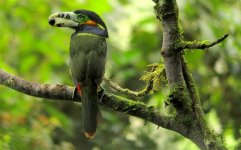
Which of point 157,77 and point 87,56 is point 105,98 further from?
point 87,56

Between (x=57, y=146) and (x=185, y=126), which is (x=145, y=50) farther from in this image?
(x=185, y=126)

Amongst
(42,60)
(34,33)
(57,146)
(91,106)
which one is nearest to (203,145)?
(91,106)

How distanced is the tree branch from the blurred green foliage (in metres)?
1.62

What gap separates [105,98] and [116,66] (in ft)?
9.09

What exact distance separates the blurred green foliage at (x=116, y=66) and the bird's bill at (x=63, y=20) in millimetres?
1273

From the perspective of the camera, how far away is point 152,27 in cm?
631

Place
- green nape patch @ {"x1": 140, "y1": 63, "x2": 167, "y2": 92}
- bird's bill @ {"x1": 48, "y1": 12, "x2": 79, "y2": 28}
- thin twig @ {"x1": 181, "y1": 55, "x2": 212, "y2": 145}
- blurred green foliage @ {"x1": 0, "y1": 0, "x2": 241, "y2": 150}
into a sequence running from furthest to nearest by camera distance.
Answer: blurred green foliage @ {"x1": 0, "y1": 0, "x2": 241, "y2": 150}
bird's bill @ {"x1": 48, "y1": 12, "x2": 79, "y2": 28}
green nape patch @ {"x1": 140, "y1": 63, "x2": 167, "y2": 92}
thin twig @ {"x1": 181, "y1": 55, "x2": 212, "y2": 145}

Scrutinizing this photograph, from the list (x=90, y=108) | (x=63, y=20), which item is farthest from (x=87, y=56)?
(x=90, y=108)

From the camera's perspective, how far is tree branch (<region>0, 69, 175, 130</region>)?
2.54 meters

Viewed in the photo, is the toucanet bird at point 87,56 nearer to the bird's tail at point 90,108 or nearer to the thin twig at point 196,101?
the bird's tail at point 90,108

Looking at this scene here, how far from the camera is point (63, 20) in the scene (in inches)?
134

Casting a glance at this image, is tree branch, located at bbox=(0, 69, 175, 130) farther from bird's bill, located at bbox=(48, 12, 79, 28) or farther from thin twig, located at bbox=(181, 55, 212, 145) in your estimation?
bird's bill, located at bbox=(48, 12, 79, 28)

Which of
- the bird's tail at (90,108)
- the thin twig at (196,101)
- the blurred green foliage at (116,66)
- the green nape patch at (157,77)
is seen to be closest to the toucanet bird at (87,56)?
the bird's tail at (90,108)

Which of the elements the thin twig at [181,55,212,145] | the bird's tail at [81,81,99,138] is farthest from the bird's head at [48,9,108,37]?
the thin twig at [181,55,212,145]
